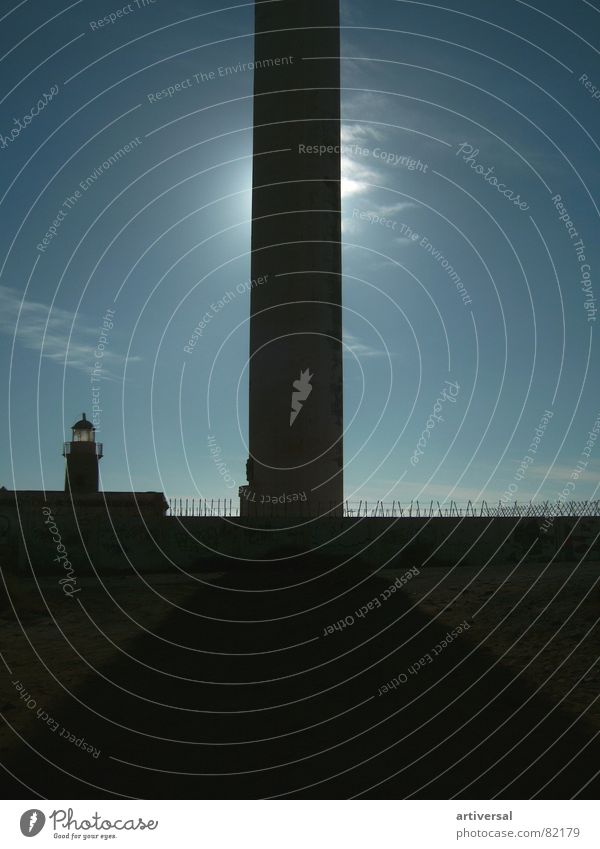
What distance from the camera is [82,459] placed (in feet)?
174

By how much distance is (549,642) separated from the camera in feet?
52.9

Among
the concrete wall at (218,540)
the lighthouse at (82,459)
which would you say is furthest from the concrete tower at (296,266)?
the lighthouse at (82,459)

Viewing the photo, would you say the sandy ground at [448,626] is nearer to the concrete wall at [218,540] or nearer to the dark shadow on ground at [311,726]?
the dark shadow on ground at [311,726]

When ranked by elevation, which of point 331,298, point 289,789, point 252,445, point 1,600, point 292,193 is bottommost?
point 289,789

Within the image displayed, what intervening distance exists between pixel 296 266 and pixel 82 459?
24.8 m

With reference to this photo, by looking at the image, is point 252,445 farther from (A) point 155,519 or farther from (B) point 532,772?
(B) point 532,772

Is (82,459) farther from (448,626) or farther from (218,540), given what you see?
(448,626)

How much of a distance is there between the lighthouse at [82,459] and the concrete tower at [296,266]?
20.8 metres

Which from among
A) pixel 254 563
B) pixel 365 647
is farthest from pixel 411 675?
pixel 254 563

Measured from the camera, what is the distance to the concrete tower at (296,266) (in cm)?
3422

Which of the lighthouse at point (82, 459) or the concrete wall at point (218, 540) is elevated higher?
the lighthouse at point (82, 459)

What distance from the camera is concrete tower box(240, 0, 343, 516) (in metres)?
34.2

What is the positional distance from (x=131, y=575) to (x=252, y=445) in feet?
28.0

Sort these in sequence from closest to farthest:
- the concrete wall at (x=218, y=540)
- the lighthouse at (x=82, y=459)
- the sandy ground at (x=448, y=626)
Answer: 1. the sandy ground at (x=448, y=626)
2. the concrete wall at (x=218, y=540)
3. the lighthouse at (x=82, y=459)
